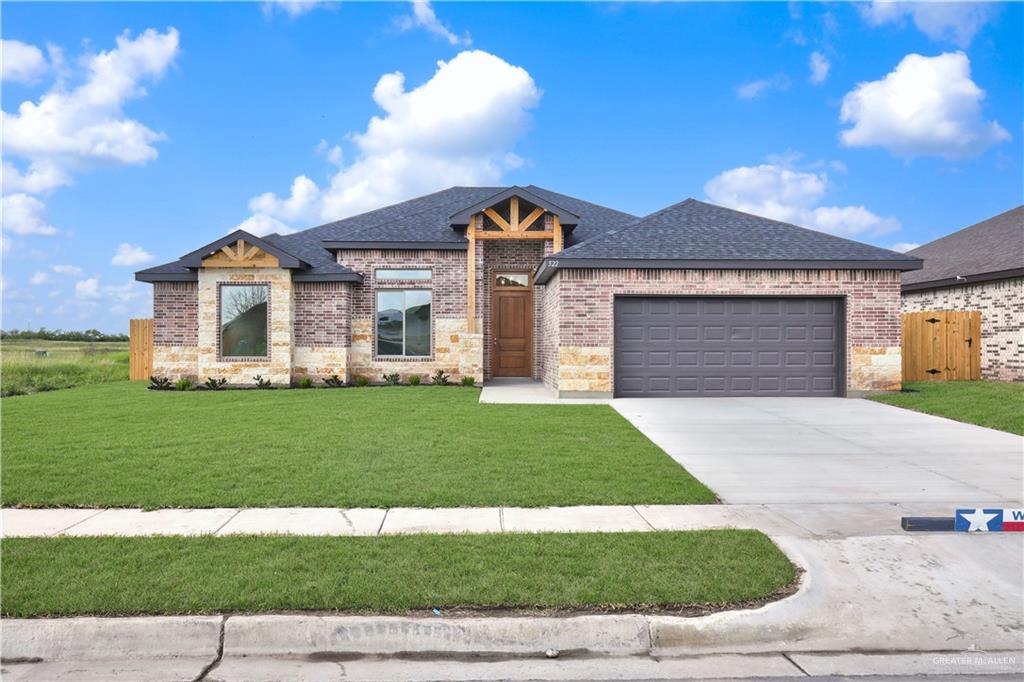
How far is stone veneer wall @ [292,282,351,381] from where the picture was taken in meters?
18.2

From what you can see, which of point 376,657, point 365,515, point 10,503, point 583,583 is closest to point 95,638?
point 376,657

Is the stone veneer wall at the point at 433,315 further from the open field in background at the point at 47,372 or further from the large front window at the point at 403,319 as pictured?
the open field in background at the point at 47,372

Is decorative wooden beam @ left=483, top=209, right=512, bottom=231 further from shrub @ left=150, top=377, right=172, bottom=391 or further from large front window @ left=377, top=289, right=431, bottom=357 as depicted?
shrub @ left=150, top=377, right=172, bottom=391

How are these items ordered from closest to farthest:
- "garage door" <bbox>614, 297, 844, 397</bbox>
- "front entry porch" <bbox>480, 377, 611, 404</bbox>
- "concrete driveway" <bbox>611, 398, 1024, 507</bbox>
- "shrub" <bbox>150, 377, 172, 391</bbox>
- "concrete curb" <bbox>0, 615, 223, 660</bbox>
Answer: "concrete curb" <bbox>0, 615, 223, 660</bbox>, "concrete driveway" <bbox>611, 398, 1024, 507</bbox>, "front entry porch" <bbox>480, 377, 611, 404</bbox>, "garage door" <bbox>614, 297, 844, 397</bbox>, "shrub" <bbox>150, 377, 172, 391</bbox>

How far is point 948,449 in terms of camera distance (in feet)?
30.1

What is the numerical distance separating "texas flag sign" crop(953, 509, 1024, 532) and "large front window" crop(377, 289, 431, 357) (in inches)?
595

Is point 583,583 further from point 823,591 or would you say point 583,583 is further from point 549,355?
point 549,355

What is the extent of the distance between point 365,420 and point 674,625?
8194 millimetres

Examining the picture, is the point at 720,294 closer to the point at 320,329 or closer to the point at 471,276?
the point at 471,276

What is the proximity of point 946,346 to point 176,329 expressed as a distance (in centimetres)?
2285

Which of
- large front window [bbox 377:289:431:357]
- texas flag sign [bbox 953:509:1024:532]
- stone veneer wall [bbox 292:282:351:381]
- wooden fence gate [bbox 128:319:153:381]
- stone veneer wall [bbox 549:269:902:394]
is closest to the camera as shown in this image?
texas flag sign [bbox 953:509:1024:532]

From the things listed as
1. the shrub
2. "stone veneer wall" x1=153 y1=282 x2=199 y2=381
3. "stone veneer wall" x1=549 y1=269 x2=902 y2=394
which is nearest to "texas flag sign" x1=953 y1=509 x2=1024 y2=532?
"stone veneer wall" x1=549 y1=269 x2=902 y2=394

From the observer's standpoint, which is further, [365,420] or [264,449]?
[365,420]

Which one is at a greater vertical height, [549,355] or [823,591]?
[549,355]
